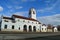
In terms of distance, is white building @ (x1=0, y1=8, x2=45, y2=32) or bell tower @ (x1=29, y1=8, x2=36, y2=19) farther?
bell tower @ (x1=29, y1=8, x2=36, y2=19)

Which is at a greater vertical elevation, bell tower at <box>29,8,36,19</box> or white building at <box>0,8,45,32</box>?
bell tower at <box>29,8,36,19</box>

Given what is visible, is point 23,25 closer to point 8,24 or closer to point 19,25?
point 19,25

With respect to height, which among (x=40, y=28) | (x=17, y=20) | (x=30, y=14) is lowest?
(x=40, y=28)

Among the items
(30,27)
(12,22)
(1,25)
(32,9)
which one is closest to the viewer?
(1,25)

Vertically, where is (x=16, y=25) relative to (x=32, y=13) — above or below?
below

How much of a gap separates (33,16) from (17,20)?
21618mm

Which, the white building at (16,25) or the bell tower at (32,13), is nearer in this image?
the white building at (16,25)

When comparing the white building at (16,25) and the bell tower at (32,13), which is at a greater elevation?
the bell tower at (32,13)

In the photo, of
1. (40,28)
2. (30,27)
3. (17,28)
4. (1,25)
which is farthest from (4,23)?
(40,28)

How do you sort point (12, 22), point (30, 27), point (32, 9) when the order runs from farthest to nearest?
point (32, 9), point (30, 27), point (12, 22)

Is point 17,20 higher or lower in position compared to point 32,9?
lower

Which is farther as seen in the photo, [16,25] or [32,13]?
[32,13]

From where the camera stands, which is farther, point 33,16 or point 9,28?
point 33,16

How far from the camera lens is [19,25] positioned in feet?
192
